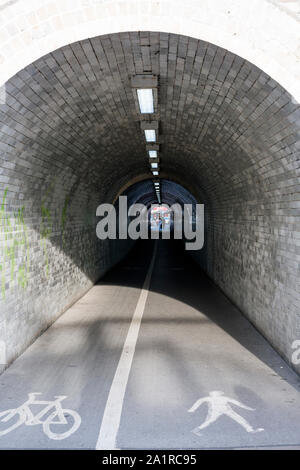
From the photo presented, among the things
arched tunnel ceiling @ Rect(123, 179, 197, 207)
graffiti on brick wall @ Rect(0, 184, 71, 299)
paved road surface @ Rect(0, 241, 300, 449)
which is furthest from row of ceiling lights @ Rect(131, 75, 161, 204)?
arched tunnel ceiling @ Rect(123, 179, 197, 207)

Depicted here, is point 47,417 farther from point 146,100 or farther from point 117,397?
point 146,100

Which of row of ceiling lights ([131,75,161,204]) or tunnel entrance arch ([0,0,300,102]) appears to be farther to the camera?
row of ceiling lights ([131,75,161,204])

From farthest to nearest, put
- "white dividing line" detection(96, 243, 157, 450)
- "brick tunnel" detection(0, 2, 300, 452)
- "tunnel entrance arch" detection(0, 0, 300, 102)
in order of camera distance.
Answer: "brick tunnel" detection(0, 2, 300, 452), "tunnel entrance arch" detection(0, 0, 300, 102), "white dividing line" detection(96, 243, 157, 450)

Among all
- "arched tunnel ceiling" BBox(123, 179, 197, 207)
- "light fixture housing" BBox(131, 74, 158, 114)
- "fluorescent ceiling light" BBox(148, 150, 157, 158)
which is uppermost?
A: "light fixture housing" BBox(131, 74, 158, 114)

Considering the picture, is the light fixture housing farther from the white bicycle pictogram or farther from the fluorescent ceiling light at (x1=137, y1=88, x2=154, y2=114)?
the white bicycle pictogram

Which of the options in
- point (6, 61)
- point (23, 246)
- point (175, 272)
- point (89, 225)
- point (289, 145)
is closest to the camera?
point (6, 61)

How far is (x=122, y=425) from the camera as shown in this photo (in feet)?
13.3

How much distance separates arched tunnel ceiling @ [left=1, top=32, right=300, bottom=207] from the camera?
4.68 m

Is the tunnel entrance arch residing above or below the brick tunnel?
above

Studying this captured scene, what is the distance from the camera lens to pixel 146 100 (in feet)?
22.2

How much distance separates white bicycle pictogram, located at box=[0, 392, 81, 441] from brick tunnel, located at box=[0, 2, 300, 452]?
1.29 metres
